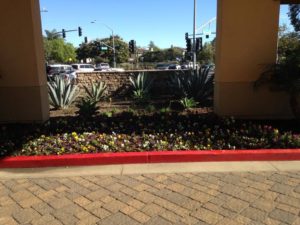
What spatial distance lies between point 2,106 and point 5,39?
58.1 inches

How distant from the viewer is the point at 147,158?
17.5 feet

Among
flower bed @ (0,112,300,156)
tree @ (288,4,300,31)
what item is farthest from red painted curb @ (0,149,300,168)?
tree @ (288,4,300,31)

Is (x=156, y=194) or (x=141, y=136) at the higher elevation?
(x=141, y=136)

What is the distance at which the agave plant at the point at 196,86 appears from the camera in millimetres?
11328

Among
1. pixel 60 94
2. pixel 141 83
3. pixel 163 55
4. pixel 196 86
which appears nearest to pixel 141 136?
pixel 60 94

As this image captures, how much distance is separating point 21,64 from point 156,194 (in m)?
4.88

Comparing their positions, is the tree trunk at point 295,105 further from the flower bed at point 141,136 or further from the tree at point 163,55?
the tree at point 163,55

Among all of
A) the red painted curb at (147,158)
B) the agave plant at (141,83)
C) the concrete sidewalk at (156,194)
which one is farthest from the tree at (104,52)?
the concrete sidewalk at (156,194)

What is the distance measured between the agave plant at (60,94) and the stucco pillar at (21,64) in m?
2.69

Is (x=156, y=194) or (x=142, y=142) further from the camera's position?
(x=142, y=142)

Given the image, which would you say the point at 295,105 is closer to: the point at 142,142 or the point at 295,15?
the point at 142,142

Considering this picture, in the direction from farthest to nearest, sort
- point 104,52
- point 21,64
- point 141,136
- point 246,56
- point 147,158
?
point 104,52
point 246,56
point 21,64
point 141,136
point 147,158

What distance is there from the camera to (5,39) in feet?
24.3

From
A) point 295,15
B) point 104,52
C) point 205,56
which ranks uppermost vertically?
point 295,15
